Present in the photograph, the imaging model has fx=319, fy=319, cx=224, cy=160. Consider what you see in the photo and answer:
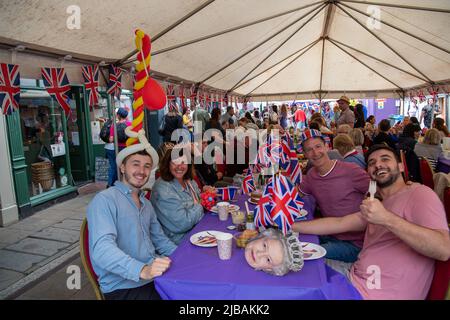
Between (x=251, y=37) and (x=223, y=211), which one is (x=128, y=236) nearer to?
(x=223, y=211)

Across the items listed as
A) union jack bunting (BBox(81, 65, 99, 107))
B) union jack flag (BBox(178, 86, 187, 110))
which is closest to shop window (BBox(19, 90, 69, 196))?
union jack bunting (BBox(81, 65, 99, 107))

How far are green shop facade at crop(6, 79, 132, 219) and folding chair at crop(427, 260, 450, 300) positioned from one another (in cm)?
447

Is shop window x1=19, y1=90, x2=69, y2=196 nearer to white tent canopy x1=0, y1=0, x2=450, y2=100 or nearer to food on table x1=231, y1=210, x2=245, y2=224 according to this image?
white tent canopy x1=0, y1=0, x2=450, y2=100

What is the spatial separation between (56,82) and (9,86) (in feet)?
1.82

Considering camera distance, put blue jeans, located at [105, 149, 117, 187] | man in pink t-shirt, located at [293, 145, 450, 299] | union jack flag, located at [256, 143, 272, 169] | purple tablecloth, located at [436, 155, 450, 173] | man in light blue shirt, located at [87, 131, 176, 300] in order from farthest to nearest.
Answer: blue jeans, located at [105, 149, 117, 187] → purple tablecloth, located at [436, 155, 450, 173] → union jack flag, located at [256, 143, 272, 169] → man in light blue shirt, located at [87, 131, 176, 300] → man in pink t-shirt, located at [293, 145, 450, 299]

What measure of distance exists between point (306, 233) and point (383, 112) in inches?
916

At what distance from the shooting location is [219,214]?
258 centimetres

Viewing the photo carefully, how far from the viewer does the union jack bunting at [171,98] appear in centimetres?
725

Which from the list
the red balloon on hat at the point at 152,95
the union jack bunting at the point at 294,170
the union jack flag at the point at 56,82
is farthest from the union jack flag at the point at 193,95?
the red balloon on hat at the point at 152,95

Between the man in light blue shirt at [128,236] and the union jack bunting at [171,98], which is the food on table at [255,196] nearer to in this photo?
the man in light blue shirt at [128,236]

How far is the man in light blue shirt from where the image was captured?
171 centimetres

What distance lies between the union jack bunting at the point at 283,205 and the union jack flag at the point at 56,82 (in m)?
3.33

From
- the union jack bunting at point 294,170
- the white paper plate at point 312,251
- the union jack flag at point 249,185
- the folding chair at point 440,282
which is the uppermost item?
the union jack bunting at point 294,170
